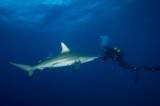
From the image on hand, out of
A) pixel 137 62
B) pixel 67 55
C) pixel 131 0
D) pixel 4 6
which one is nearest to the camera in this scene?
pixel 67 55

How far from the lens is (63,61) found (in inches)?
319

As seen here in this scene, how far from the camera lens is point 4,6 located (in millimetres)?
24844

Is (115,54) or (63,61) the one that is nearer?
(63,61)

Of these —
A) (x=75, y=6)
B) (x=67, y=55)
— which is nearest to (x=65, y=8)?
(x=75, y=6)

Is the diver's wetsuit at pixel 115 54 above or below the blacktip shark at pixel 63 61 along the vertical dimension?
above

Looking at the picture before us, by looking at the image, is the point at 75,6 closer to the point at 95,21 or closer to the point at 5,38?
the point at 95,21

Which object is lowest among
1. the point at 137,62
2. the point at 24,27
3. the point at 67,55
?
the point at 67,55

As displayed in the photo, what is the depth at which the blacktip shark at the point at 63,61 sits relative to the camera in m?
7.89

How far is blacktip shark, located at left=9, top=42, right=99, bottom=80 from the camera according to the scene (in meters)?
7.89

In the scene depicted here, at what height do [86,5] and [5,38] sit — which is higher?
[5,38]

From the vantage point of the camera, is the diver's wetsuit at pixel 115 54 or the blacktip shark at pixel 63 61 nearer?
the blacktip shark at pixel 63 61

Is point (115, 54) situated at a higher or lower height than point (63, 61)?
higher

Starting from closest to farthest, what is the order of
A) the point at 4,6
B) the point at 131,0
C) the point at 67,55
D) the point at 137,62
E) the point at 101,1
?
the point at 67,55 → the point at 4,6 → the point at 101,1 → the point at 131,0 → the point at 137,62

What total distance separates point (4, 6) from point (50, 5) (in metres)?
6.68
